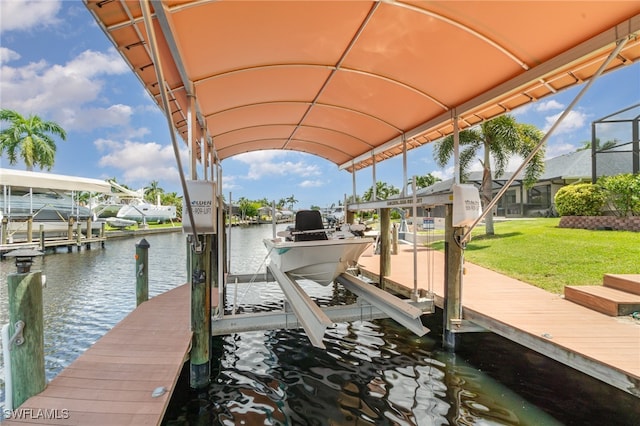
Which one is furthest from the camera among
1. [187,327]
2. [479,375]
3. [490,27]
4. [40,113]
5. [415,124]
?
[40,113]

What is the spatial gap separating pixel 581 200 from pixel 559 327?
12.5 m

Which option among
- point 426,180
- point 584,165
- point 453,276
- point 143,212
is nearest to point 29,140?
point 143,212

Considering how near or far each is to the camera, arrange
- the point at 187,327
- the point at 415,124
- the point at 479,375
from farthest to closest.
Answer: the point at 415,124 < the point at 187,327 < the point at 479,375

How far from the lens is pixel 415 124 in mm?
6430

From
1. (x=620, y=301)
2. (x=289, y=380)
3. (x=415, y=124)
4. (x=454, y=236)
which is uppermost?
(x=415, y=124)

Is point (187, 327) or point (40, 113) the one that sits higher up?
point (40, 113)

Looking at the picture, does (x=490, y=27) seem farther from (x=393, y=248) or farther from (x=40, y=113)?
(x=40, y=113)

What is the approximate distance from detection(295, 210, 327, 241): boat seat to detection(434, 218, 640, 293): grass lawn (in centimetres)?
520

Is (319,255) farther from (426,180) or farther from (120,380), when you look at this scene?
(426,180)

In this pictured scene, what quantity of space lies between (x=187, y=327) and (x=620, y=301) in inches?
238

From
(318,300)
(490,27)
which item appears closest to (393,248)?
(318,300)

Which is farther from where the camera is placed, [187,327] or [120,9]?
[187,327]

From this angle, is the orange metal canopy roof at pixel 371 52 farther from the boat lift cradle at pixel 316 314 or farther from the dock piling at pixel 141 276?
the boat lift cradle at pixel 316 314

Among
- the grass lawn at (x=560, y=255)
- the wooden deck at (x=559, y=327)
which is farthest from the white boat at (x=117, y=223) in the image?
the wooden deck at (x=559, y=327)
